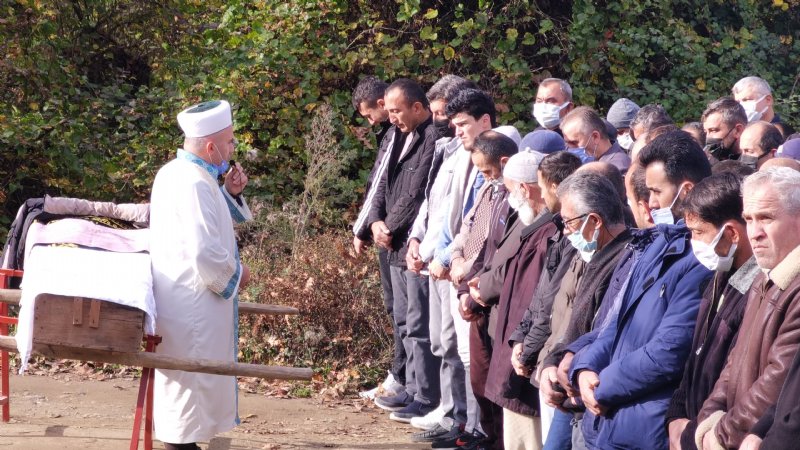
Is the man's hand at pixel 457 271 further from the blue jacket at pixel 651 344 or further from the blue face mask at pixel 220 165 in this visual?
the blue jacket at pixel 651 344

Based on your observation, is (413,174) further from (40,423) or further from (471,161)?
(40,423)

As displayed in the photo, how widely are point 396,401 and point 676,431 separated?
4.53 m

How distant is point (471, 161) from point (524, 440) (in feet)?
7.49

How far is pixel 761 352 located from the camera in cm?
386

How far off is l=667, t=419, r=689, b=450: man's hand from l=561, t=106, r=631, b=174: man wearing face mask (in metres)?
3.22

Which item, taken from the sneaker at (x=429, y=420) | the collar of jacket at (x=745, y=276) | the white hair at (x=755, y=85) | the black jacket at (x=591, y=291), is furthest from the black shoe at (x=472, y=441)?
the white hair at (x=755, y=85)

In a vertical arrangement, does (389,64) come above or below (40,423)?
above

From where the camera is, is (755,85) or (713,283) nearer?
(713,283)

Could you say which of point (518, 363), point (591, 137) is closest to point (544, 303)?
point (518, 363)

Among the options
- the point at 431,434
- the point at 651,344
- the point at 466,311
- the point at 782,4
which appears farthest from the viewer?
the point at 782,4

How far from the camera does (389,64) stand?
41.3ft

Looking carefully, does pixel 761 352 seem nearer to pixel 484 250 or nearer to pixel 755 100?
pixel 484 250

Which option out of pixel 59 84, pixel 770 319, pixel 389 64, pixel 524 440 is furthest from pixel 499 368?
pixel 59 84

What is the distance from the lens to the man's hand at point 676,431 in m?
4.34
